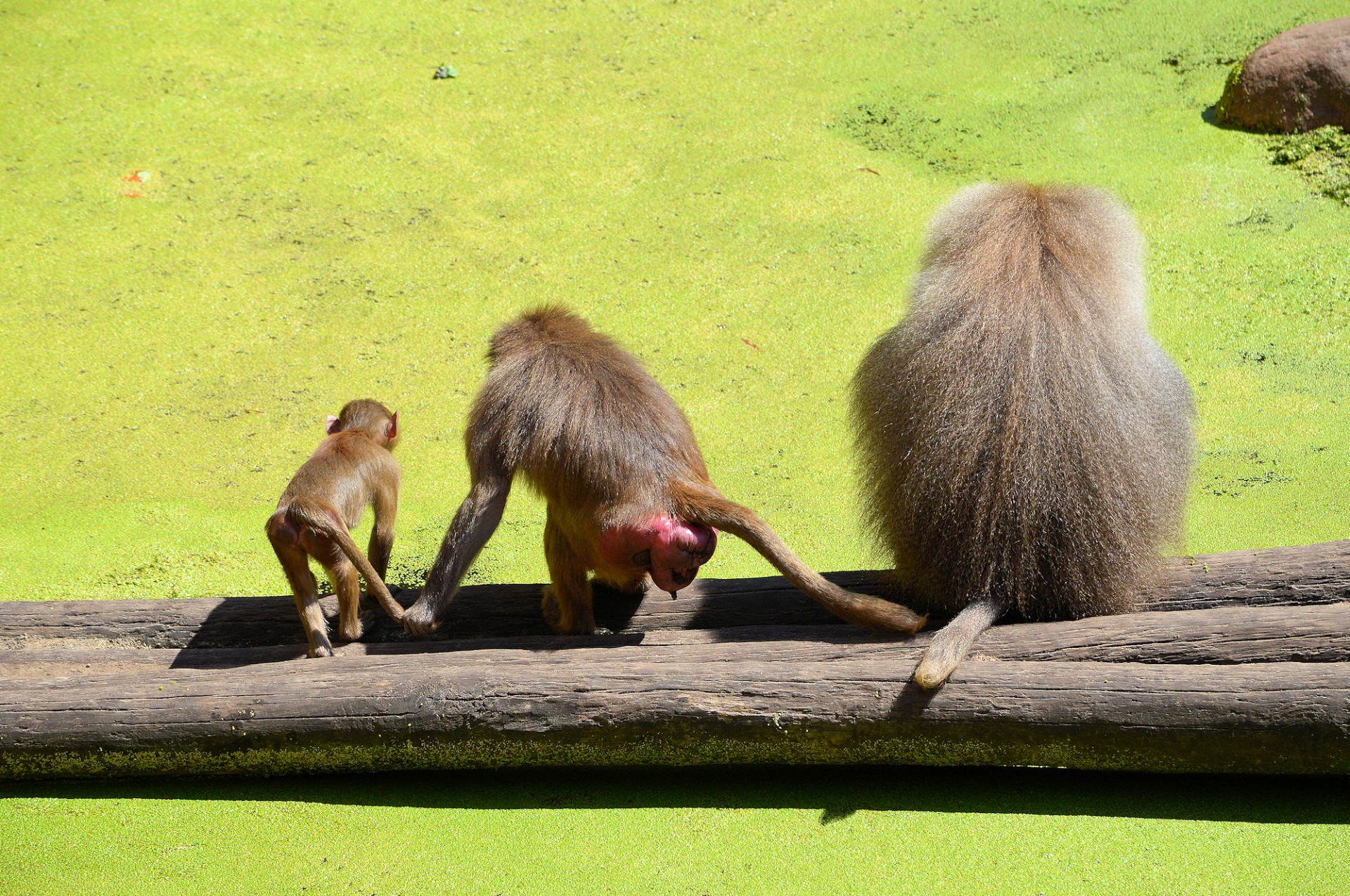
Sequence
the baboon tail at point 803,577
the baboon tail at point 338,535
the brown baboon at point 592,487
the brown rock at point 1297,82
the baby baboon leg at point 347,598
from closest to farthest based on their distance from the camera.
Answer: the baboon tail at point 803,577 < the brown baboon at point 592,487 < the baboon tail at point 338,535 < the baby baboon leg at point 347,598 < the brown rock at point 1297,82

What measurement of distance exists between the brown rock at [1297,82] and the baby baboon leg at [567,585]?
5686 mm

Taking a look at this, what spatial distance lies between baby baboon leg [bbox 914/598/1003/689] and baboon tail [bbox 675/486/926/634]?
0.45ft

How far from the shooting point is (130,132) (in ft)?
25.0

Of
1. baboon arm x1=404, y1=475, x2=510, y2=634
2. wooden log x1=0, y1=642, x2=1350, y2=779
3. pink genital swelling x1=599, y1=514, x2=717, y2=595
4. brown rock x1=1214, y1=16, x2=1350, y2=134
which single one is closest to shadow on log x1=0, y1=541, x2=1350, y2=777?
wooden log x1=0, y1=642, x2=1350, y2=779

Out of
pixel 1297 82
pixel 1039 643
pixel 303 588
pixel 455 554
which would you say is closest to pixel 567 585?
pixel 455 554

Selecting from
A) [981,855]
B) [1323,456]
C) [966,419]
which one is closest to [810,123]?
[1323,456]

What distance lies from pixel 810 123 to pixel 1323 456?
4046mm

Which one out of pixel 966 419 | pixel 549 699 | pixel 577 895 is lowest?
pixel 577 895

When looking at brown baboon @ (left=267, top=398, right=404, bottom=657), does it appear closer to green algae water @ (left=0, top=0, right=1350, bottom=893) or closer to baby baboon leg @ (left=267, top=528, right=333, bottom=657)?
baby baboon leg @ (left=267, top=528, right=333, bottom=657)

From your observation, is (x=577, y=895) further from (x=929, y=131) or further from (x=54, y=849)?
(x=929, y=131)

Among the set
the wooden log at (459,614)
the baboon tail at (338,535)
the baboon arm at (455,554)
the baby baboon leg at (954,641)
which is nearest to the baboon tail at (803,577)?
the baby baboon leg at (954,641)

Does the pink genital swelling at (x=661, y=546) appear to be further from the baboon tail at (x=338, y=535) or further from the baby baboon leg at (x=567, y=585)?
the baboon tail at (x=338, y=535)

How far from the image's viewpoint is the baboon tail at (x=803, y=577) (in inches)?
129

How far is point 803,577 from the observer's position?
3312 mm
